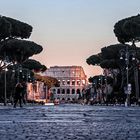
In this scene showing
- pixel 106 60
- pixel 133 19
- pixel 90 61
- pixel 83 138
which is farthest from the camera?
pixel 90 61

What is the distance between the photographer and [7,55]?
220 feet

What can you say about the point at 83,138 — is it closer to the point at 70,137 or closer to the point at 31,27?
the point at 70,137

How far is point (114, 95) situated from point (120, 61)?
7804 mm

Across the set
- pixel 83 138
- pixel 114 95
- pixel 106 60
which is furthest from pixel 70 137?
pixel 114 95

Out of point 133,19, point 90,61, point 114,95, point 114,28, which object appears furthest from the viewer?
point 90,61

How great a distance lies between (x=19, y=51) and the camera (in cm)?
6738

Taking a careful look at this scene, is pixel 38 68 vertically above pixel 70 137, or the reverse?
pixel 38 68

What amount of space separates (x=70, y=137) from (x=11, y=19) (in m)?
52.9

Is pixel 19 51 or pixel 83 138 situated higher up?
pixel 19 51

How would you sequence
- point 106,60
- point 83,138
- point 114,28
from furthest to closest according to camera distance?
point 106,60
point 114,28
point 83,138

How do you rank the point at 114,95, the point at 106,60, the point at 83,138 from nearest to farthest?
the point at 83,138 → the point at 106,60 → the point at 114,95

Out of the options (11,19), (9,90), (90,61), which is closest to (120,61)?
(90,61)

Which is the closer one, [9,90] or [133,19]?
[133,19]

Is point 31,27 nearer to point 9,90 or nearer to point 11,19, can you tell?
point 11,19
